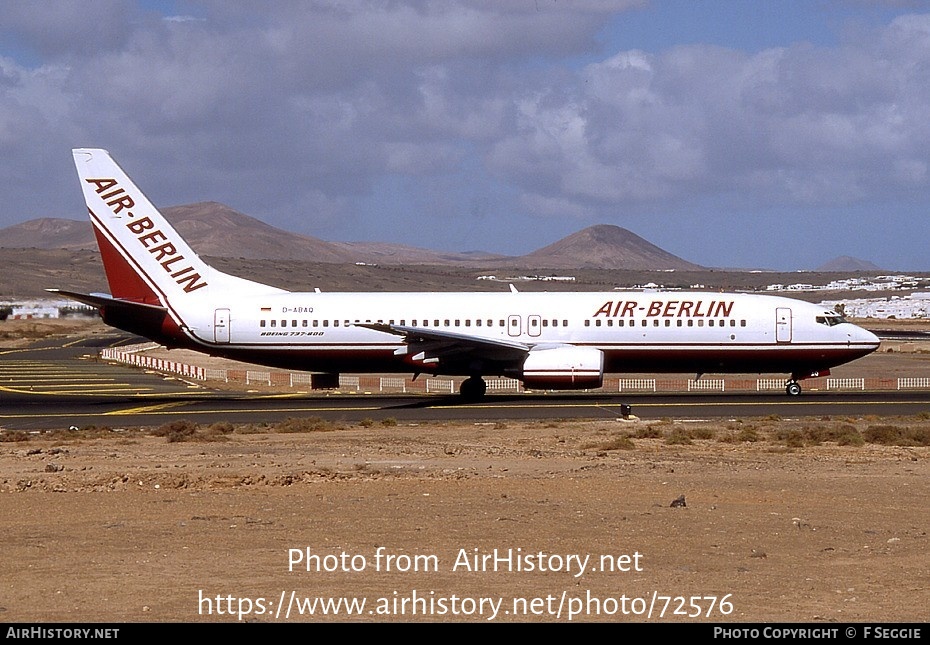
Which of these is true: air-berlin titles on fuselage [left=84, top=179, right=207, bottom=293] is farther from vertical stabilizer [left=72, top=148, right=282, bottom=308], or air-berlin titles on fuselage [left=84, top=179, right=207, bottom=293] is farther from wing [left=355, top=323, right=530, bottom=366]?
wing [left=355, top=323, right=530, bottom=366]

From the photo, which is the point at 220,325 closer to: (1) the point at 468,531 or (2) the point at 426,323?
(2) the point at 426,323

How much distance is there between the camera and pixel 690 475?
901 inches

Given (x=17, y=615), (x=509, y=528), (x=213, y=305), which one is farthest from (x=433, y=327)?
(x=17, y=615)

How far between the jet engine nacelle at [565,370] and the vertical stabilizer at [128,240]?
43.6 ft

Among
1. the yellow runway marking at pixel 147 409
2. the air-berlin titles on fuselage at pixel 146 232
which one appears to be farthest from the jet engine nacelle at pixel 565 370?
the air-berlin titles on fuselage at pixel 146 232

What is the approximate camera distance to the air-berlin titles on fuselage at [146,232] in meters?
44.0

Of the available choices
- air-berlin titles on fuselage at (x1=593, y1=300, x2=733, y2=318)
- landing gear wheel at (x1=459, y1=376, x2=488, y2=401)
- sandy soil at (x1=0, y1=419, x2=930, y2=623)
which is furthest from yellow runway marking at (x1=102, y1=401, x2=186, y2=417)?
air-berlin titles on fuselage at (x1=593, y1=300, x2=733, y2=318)

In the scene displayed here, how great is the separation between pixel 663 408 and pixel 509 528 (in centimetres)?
2345

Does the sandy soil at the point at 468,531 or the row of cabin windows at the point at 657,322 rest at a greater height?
the row of cabin windows at the point at 657,322

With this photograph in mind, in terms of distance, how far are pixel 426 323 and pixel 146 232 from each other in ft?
37.3

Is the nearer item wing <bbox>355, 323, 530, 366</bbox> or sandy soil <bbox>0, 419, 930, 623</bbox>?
sandy soil <bbox>0, 419, 930, 623</bbox>

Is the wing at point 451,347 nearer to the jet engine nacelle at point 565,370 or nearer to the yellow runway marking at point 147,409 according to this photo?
the jet engine nacelle at point 565,370

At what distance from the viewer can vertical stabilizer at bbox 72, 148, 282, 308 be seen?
1731 inches
